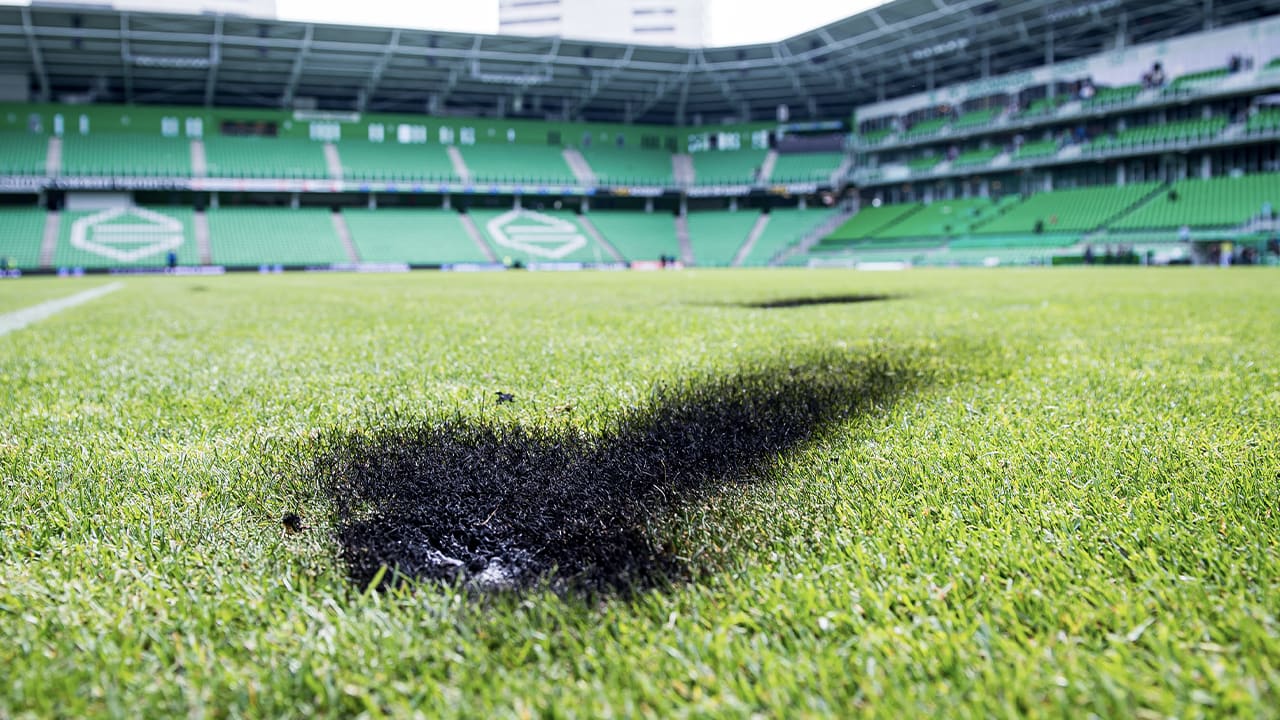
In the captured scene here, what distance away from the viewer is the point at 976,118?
40688 millimetres

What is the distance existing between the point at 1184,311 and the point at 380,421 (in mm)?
6798

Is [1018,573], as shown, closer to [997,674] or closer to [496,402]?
[997,674]

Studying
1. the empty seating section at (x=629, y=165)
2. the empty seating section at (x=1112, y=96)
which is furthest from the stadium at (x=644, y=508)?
the empty seating section at (x=629, y=165)

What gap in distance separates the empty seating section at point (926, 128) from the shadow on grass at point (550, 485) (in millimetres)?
43881

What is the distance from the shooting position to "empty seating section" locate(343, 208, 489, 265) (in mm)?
37250

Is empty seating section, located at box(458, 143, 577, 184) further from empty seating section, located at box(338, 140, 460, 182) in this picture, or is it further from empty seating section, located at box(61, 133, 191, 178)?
empty seating section, located at box(61, 133, 191, 178)

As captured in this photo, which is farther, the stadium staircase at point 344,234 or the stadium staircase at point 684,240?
the stadium staircase at point 684,240

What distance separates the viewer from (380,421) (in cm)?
228

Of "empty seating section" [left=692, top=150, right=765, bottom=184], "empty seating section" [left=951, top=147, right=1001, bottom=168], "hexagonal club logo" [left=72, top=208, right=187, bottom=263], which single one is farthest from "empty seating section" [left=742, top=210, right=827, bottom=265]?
"hexagonal club logo" [left=72, top=208, right=187, bottom=263]

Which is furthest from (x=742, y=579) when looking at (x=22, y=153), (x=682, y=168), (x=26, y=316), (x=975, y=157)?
(x=682, y=168)

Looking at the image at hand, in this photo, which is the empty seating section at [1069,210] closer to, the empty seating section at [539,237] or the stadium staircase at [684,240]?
the stadium staircase at [684,240]

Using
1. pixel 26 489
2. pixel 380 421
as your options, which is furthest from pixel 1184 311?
pixel 26 489

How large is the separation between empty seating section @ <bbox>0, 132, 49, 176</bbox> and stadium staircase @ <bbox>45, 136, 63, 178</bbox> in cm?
15

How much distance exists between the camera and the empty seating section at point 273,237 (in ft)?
116
